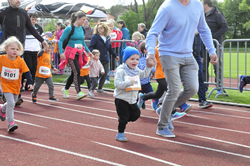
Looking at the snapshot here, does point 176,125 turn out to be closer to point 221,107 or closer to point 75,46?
point 221,107

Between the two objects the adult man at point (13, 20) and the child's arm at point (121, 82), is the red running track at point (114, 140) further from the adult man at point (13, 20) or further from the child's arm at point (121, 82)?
the adult man at point (13, 20)

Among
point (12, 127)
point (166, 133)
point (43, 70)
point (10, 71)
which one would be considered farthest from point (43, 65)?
point (166, 133)

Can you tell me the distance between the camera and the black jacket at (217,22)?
30.7 ft

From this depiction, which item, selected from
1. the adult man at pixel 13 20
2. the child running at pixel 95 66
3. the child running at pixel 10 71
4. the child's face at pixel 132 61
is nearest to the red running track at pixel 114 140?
the child running at pixel 10 71

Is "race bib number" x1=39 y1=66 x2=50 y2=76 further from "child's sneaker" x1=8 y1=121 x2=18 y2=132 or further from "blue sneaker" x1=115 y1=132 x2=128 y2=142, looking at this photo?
"blue sneaker" x1=115 y1=132 x2=128 y2=142

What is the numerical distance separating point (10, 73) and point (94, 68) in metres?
4.46

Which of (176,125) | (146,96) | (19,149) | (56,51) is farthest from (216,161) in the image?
(56,51)

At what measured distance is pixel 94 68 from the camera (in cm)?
990

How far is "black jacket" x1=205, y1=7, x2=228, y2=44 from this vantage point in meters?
9.37

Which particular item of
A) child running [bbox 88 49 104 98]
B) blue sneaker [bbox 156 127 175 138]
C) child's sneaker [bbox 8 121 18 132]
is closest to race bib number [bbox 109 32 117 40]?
child running [bbox 88 49 104 98]

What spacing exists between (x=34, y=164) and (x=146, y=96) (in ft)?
10.9

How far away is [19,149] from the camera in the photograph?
14.5ft

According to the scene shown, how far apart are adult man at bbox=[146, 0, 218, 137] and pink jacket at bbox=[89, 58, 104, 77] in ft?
16.4

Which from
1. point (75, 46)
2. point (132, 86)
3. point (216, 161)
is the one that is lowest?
point (216, 161)
